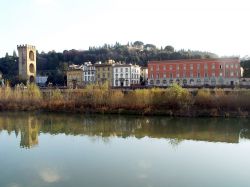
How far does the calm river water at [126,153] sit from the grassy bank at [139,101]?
3090mm

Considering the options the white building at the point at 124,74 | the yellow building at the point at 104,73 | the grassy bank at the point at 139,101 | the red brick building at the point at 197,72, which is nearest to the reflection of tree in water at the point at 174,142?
the grassy bank at the point at 139,101

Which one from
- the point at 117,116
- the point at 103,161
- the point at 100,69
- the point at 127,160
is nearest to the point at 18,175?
the point at 103,161

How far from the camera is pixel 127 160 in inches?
627

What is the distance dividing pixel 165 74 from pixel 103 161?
35.5m

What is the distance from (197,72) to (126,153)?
32556 millimetres

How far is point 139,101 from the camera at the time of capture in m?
34.0

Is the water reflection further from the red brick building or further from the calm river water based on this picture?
the red brick building

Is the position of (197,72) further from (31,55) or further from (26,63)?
(31,55)

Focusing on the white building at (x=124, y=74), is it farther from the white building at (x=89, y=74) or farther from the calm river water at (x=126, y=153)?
the calm river water at (x=126, y=153)

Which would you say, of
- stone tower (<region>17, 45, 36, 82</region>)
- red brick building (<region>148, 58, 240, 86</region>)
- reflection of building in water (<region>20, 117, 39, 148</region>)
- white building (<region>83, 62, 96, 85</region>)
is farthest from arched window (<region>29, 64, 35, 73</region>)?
reflection of building in water (<region>20, 117, 39, 148</region>)

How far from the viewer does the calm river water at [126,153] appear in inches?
515

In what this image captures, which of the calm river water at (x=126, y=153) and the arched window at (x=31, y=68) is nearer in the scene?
the calm river water at (x=126, y=153)

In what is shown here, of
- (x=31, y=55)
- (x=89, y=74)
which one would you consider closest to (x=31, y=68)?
(x=31, y=55)

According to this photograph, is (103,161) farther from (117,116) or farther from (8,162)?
(117,116)
